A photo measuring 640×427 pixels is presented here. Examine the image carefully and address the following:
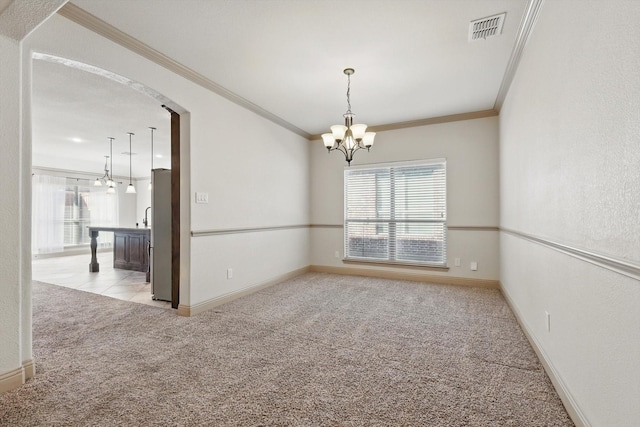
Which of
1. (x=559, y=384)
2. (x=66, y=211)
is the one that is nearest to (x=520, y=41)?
(x=559, y=384)

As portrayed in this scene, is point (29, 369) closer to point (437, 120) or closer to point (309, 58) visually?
point (309, 58)

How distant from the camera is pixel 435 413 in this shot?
1.67 m

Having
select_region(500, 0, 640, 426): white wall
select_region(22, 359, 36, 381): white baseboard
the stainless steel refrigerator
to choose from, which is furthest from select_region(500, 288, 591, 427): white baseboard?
the stainless steel refrigerator

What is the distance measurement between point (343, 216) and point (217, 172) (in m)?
2.59

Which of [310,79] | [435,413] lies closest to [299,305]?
[435,413]

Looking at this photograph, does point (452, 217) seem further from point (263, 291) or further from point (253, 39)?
point (253, 39)

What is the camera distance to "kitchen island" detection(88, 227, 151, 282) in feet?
18.9

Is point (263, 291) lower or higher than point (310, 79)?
lower

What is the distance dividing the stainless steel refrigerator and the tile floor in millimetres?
201

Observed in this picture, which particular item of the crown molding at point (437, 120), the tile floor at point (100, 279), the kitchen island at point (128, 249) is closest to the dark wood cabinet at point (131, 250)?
the kitchen island at point (128, 249)

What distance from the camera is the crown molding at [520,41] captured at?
222 centimetres

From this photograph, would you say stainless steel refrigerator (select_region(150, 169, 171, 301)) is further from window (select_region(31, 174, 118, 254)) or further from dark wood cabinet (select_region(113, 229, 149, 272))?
window (select_region(31, 174, 118, 254))

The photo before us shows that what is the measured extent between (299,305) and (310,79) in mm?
2682

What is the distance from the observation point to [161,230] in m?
4.03
